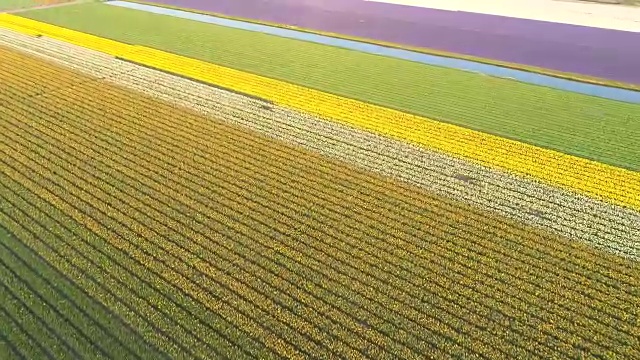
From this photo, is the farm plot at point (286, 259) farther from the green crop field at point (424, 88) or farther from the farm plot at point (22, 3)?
the farm plot at point (22, 3)

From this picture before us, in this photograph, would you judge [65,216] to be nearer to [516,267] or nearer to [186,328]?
[186,328]

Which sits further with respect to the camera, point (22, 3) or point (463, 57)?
point (22, 3)

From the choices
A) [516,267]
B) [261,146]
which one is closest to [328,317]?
[516,267]

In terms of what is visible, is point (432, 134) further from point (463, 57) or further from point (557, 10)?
point (557, 10)

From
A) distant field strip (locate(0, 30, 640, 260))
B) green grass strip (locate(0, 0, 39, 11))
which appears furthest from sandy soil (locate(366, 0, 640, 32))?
green grass strip (locate(0, 0, 39, 11))

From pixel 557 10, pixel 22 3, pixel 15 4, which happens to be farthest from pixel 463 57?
pixel 15 4

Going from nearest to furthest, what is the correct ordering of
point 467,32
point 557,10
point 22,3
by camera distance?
1. point 467,32
2. point 557,10
3. point 22,3

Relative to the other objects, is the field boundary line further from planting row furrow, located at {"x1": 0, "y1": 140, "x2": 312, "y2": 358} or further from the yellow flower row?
planting row furrow, located at {"x1": 0, "y1": 140, "x2": 312, "y2": 358}
